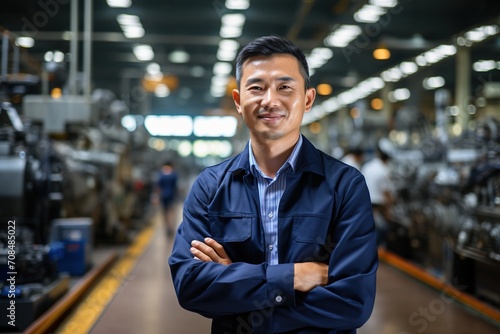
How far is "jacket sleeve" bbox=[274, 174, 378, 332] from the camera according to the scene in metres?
2.04

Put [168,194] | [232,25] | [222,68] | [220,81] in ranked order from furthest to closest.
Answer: [220,81]
[222,68]
[232,25]
[168,194]

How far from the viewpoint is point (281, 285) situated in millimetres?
2021

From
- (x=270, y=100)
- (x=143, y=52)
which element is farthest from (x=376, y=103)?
(x=270, y=100)

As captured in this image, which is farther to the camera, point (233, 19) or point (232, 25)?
point (232, 25)

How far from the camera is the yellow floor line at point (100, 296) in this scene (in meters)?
5.84

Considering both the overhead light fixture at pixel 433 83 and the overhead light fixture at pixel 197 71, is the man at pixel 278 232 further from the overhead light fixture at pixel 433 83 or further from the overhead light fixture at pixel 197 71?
the overhead light fixture at pixel 433 83

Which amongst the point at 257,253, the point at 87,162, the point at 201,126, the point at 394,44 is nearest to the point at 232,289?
the point at 257,253

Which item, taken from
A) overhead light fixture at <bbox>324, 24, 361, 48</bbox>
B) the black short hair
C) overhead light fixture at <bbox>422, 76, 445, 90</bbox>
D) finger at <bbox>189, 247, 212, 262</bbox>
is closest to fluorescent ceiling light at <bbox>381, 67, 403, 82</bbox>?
overhead light fixture at <bbox>422, 76, 445, 90</bbox>

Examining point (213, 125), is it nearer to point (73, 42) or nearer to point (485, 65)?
point (485, 65)

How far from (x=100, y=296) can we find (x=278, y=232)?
5664 mm

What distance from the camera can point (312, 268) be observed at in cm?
208

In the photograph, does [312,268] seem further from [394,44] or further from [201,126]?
[201,126]

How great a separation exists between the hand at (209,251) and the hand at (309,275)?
262mm

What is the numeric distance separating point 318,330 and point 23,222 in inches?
192
